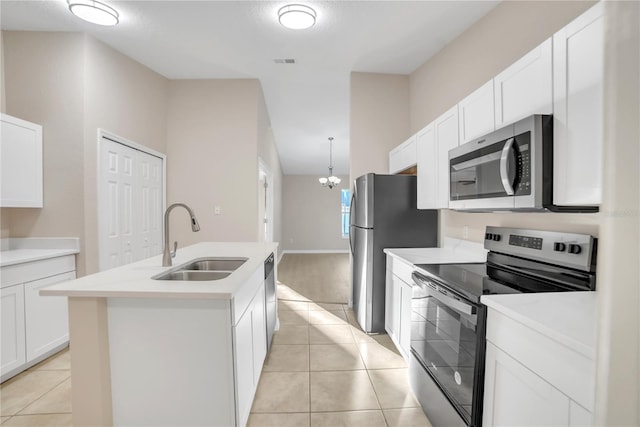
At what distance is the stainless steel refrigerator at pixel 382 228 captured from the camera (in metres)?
2.90

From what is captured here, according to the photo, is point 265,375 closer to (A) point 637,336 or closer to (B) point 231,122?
(A) point 637,336

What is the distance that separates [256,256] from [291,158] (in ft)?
19.0

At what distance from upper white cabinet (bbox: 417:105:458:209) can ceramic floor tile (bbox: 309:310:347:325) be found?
60.9 inches

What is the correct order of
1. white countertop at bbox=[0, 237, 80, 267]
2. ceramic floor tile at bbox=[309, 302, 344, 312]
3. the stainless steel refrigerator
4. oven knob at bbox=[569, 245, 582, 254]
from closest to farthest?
oven knob at bbox=[569, 245, 582, 254] → white countertop at bbox=[0, 237, 80, 267] → the stainless steel refrigerator → ceramic floor tile at bbox=[309, 302, 344, 312]

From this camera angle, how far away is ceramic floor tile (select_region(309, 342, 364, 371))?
2379 millimetres

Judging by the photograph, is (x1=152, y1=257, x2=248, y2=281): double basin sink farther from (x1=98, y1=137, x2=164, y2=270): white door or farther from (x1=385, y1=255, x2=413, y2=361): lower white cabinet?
(x1=98, y1=137, x2=164, y2=270): white door

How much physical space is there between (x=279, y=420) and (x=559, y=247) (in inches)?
71.2

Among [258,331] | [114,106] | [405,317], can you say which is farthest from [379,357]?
[114,106]

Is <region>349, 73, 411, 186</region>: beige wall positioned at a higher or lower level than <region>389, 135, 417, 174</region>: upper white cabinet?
higher

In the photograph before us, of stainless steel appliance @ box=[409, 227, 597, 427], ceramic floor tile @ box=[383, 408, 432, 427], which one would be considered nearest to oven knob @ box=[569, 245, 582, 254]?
stainless steel appliance @ box=[409, 227, 597, 427]

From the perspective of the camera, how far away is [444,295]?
5.02 feet

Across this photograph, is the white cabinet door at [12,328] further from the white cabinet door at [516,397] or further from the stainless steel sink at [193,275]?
the white cabinet door at [516,397]

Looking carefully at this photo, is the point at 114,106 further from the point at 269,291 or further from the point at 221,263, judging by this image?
the point at 269,291

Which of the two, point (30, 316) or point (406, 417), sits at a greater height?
point (30, 316)
